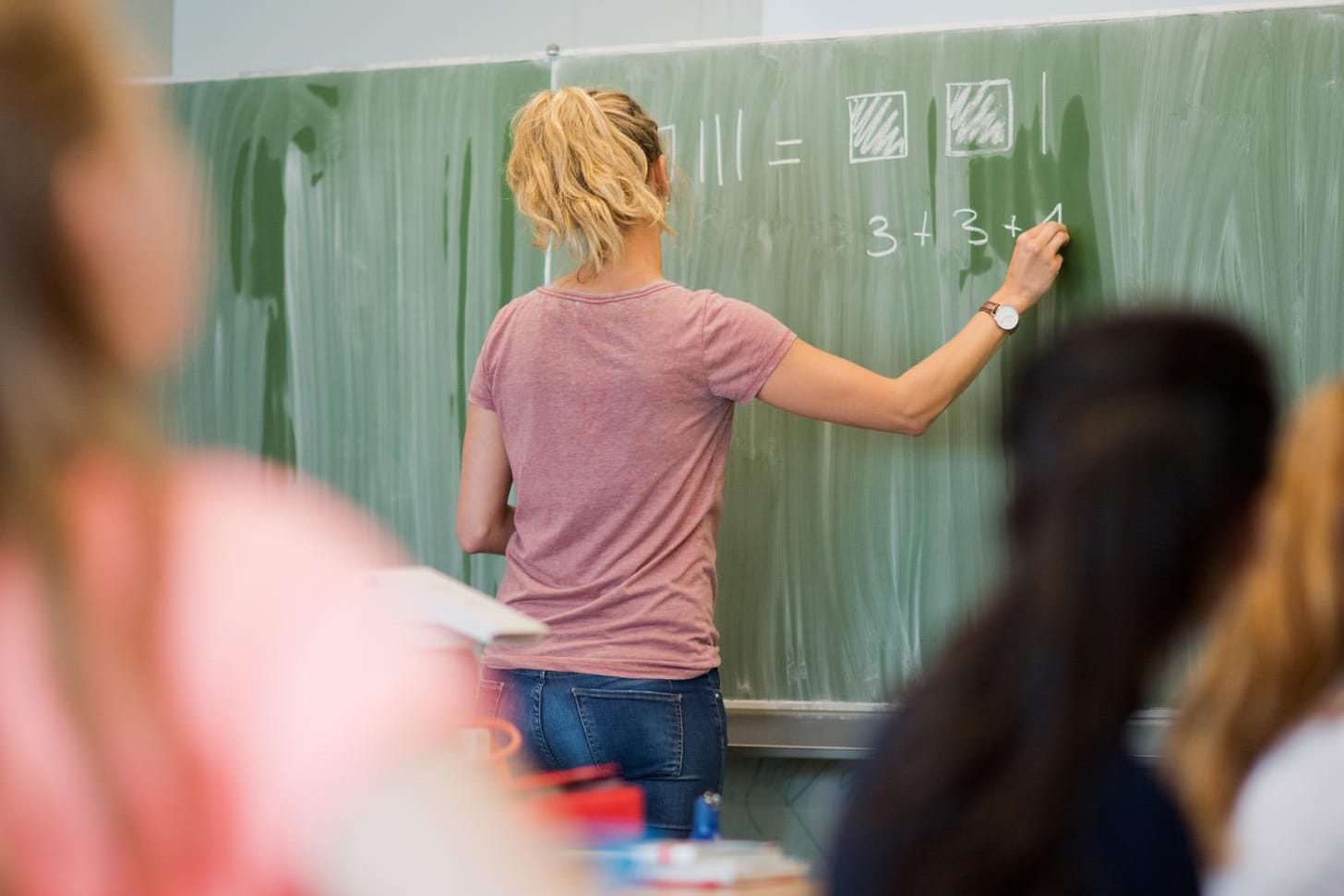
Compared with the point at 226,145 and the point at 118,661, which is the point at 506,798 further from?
the point at 226,145

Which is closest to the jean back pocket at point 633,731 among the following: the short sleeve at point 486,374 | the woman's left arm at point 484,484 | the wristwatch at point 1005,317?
the woman's left arm at point 484,484

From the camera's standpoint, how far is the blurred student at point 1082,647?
2.68 ft

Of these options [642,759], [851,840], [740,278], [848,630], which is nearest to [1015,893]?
[851,840]

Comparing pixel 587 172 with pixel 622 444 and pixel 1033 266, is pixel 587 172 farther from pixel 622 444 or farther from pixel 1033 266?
pixel 1033 266

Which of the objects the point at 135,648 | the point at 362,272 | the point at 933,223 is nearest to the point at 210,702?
the point at 135,648

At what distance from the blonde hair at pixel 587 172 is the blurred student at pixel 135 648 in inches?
57.8

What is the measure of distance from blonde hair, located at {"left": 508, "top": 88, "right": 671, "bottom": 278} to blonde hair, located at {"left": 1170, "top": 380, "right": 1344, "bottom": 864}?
3.23ft

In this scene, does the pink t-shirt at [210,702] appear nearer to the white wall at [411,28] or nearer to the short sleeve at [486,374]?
the short sleeve at [486,374]

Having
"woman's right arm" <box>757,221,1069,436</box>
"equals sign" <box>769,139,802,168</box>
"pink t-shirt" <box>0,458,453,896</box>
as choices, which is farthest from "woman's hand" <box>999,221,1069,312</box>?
"pink t-shirt" <box>0,458,453,896</box>

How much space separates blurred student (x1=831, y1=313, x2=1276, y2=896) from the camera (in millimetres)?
818

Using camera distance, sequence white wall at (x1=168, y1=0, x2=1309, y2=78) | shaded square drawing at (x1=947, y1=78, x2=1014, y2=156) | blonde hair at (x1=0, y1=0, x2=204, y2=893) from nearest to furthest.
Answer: blonde hair at (x1=0, y1=0, x2=204, y2=893) → shaded square drawing at (x1=947, y1=78, x2=1014, y2=156) → white wall at (x1=168, y1=0, x2=1309, y2=78)

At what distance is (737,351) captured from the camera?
1.98 m

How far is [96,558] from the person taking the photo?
50cm

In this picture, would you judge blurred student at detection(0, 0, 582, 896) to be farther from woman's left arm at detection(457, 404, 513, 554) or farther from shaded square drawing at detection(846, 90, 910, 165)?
shaded square drawing at detection(846, 90, 910, 165)
